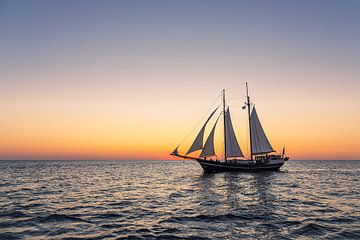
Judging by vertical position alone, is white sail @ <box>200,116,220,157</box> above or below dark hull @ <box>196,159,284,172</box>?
above

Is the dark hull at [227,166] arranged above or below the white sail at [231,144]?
below

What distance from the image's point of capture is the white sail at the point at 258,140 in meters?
71.6

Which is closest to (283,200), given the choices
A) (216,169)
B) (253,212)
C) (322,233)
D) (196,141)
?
(253,212)

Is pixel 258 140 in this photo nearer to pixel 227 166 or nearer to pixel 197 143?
pixel 227 166

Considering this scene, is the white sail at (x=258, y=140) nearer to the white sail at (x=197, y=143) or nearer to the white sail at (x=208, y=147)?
the white sail at (x=208, y=147)

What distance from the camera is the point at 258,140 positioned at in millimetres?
71750

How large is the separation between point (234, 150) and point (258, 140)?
26.2ft

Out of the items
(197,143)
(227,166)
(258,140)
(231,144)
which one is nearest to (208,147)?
(197,143)

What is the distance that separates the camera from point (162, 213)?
66.8ft

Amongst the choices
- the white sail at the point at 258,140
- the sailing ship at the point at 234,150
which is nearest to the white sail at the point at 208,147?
the sailing ship at the point at 234,150

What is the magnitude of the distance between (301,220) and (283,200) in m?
8.80

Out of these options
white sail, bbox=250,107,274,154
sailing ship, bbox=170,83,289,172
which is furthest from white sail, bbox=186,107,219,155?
white sail, bbox=250,107,274,154

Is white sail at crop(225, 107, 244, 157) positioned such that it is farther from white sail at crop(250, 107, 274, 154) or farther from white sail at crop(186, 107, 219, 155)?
white sail at crop(186, 107, 219, 155)

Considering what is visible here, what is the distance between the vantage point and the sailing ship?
202ft
